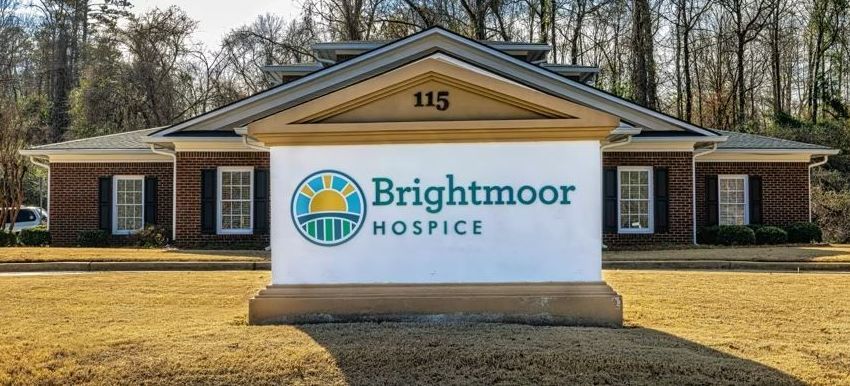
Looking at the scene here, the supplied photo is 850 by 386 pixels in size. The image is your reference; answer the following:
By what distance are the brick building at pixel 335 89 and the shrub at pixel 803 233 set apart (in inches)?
24.3

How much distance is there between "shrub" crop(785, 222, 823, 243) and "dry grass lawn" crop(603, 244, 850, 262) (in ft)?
7.73

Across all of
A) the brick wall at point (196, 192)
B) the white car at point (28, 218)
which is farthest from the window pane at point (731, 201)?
the white car at point (28, 218)

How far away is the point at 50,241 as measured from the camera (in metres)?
22.3

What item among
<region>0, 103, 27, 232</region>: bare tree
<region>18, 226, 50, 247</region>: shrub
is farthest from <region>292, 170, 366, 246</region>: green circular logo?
<region>0, 103, 27, 232</region>: bare tree

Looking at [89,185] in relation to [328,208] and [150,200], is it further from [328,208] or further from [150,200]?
[328,208]

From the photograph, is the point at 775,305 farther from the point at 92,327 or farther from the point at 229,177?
the point at 229,177

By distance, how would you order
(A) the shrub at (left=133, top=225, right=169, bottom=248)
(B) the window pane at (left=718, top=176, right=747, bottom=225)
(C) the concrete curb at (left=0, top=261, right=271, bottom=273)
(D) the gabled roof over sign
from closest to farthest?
(C) the concrete curb at (left=0, top=261, right=271, bottom=273), (D) the gabled roof over sign, (A) the shrub at (left=133, top=225, right=169, bottom=248), (B) the window pane at (left=718, top=176, right=747, bottom=225)

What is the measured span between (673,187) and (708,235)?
7.00 ft

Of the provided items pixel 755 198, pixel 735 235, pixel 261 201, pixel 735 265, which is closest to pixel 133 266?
pixel 261 201

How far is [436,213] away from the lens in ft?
26.0

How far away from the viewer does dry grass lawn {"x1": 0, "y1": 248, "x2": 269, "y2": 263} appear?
16609 millimetres

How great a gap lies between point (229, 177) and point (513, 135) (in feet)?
47.5

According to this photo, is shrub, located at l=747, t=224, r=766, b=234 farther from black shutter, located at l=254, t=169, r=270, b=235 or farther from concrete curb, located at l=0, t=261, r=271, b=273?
concrete curb, located at l=0, t=261, r=271, b=273

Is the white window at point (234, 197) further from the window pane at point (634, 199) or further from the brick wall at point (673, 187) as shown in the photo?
the window pane at point (634, 199)
